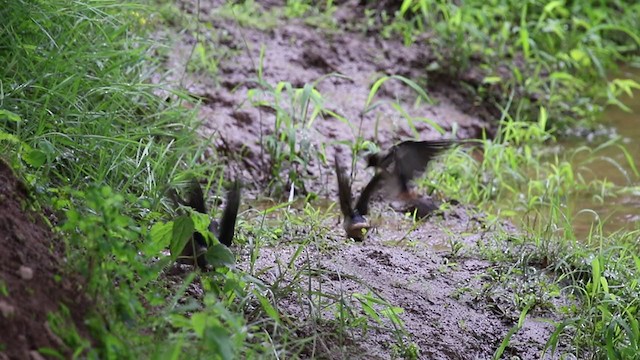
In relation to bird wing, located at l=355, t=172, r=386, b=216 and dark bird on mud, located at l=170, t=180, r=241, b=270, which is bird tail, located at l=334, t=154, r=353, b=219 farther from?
dark bird on mud, located at l=170, t=180, r=241, b=270

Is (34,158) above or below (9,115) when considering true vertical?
below

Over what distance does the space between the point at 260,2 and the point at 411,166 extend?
292 centimetres

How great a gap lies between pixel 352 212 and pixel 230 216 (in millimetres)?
889

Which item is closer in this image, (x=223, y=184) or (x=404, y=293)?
(x=404, y=293)

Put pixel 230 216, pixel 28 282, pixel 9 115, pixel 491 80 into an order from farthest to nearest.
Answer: pixel 491 80 < pixel 230 216 < pixel 9 115 < pixel 28 282

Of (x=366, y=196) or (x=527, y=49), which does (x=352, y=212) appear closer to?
(x=366, y=196)

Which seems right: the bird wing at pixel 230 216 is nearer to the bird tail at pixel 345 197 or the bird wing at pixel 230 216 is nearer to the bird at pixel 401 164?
the bird tail at pixel 345 197

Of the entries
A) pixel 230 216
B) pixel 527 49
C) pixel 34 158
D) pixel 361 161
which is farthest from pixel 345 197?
pixel 527 49

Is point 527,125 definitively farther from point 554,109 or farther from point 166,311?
point 166,311

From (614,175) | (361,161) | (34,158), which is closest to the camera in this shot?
(34,158)

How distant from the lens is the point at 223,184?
4867mm

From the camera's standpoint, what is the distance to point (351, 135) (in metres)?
5.77

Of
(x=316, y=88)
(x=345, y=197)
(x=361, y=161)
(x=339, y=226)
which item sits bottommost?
(x=361, y=161)

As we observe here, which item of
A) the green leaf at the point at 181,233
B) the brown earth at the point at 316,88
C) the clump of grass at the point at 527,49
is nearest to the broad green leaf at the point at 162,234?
the green leaf at the point at 181,233
